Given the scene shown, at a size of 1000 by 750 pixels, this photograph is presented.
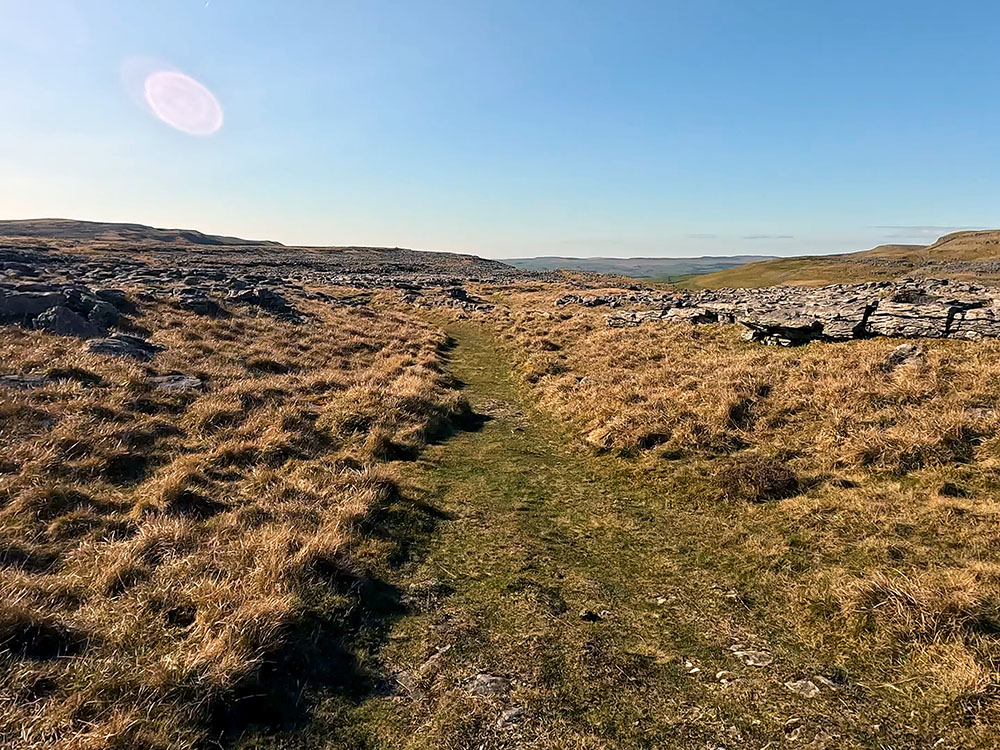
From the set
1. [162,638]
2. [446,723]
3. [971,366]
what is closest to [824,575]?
[446,723]

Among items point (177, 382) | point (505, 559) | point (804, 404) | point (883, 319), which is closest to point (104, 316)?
point (177, 382)

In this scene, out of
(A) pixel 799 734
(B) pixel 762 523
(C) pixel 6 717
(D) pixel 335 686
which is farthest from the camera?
(B) pixel 762 523

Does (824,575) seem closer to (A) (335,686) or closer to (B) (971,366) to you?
(A) (335,686)

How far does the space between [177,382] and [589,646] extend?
557 inches

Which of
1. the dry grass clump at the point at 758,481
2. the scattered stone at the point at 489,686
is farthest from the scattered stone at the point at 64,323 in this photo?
the dry grass clump at the point at 758,481

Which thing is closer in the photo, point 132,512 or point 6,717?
point 6,717

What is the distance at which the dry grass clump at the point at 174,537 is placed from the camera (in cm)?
448

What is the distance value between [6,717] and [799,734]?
664cm

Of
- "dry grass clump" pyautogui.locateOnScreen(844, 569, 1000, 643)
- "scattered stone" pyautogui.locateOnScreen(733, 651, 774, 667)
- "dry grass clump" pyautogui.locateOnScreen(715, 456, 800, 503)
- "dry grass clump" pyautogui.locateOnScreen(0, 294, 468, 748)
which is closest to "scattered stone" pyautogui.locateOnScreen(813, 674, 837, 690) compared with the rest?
"scattered stone" pyautogui.locateOnScreen(733, 651, 774, 667)

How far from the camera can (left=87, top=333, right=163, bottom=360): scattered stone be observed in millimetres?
16047

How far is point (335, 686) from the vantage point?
506cm

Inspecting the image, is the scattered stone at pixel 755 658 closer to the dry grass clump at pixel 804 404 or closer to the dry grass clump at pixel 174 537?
the dry grass clump at pixel 174 537

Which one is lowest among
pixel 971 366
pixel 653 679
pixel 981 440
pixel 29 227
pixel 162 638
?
pixel 653 679

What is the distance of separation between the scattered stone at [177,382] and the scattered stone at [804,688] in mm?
15313
